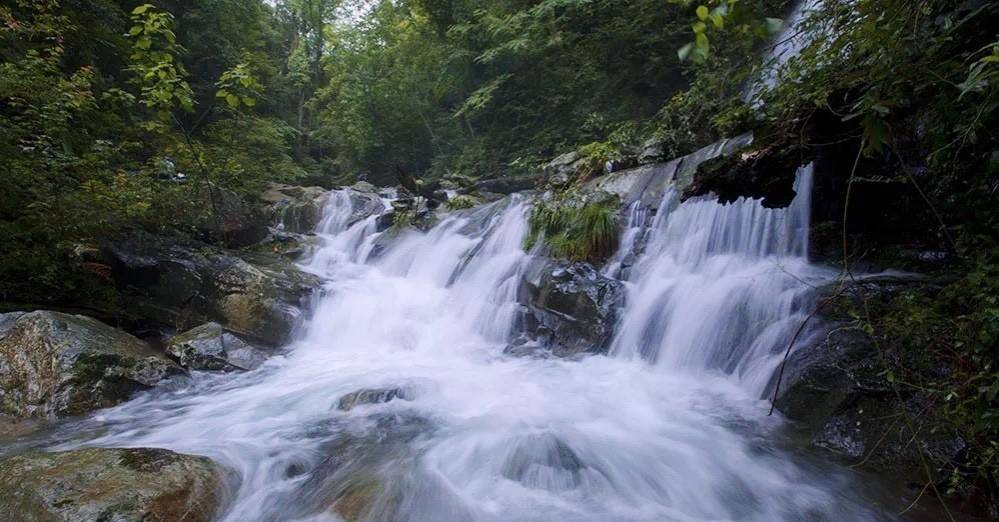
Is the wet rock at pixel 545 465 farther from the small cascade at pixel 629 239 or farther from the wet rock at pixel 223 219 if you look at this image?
the wet rock at pixel 223 219

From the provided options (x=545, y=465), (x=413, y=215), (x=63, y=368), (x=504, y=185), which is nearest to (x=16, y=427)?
(x=63, y=368)

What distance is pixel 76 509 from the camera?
8.34ft

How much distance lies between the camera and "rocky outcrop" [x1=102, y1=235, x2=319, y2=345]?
22.8ft

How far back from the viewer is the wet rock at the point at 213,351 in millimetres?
5824

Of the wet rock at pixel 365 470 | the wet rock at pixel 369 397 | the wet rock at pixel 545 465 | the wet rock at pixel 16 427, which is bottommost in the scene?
the wet rock at pixel 16 427

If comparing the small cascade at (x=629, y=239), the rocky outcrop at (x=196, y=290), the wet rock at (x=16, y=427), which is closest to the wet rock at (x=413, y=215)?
the rocky outcrop at (x=196, y=290)

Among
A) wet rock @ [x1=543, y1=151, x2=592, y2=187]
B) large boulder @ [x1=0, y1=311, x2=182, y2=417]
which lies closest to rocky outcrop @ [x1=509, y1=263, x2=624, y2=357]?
wet rock @ [x1=543, y1=151, x2=592, y2=187]

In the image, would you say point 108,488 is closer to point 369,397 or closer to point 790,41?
point 369,397

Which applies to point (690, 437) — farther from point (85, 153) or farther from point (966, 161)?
point (85, 153)

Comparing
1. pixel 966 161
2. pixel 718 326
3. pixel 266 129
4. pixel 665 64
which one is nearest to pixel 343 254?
pixel 266 129

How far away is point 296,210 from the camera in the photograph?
13023 millimetres

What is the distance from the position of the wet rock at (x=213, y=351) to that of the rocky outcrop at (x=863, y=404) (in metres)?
5.91

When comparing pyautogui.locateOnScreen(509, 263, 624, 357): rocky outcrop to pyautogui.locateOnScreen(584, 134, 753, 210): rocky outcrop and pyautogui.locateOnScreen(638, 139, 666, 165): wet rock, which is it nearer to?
pyautogui.locateOnScreen(584, 134, 753, 210): rocky outcrop

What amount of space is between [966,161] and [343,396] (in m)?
5.41
